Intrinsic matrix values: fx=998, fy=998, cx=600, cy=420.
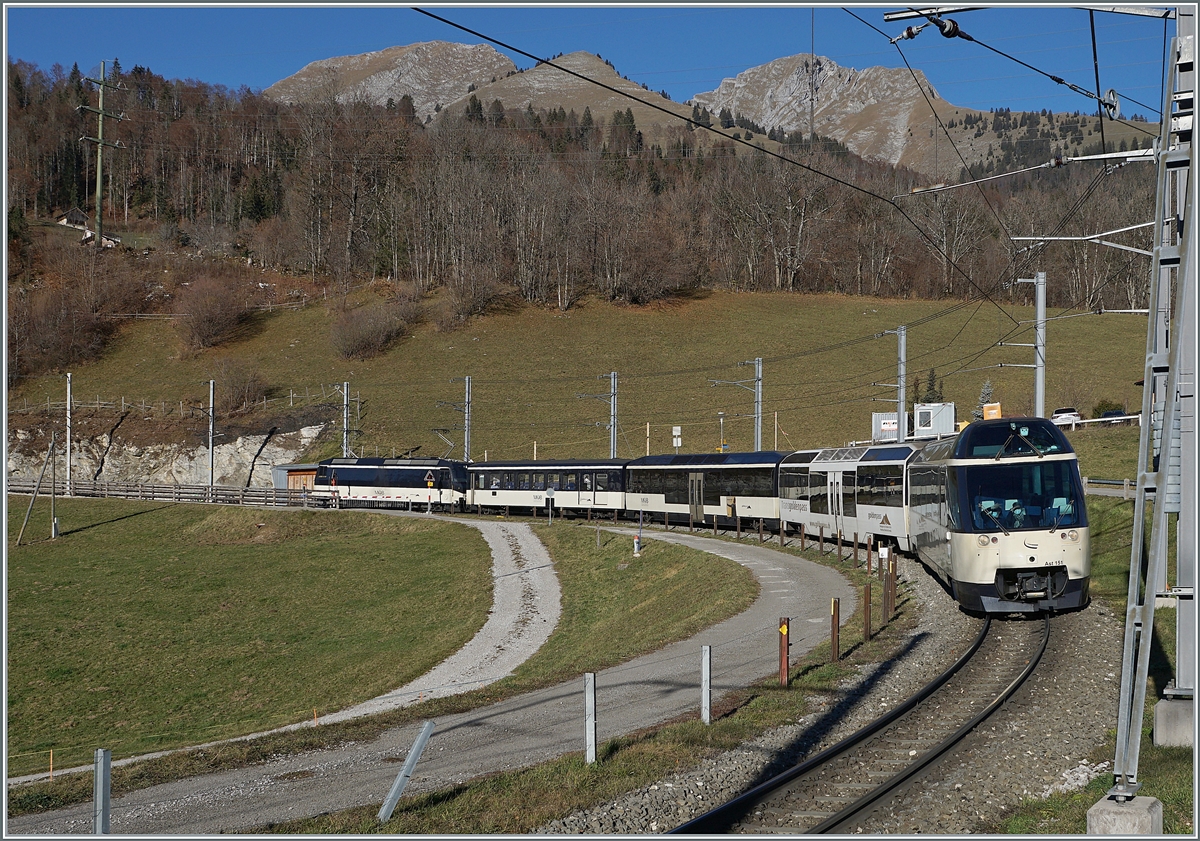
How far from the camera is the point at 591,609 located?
1215 inches

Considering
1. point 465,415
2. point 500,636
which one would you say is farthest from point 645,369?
point 500,636

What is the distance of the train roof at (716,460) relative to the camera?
134 feet

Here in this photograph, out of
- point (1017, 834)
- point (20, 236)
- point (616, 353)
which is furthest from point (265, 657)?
point (20, 236)

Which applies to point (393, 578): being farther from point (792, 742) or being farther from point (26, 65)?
point (26, 65)

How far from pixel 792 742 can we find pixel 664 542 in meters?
26.5

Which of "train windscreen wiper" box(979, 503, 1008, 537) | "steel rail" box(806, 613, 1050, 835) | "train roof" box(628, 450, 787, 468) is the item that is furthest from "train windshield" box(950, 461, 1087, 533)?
"train roof" box(628, 450, 787, 468)

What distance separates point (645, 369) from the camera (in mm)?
85250

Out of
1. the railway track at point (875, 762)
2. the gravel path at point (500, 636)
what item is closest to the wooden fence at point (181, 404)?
the gravel path at point (500, 636)

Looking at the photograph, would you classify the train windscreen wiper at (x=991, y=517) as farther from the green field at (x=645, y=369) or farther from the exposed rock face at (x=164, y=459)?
the exposed rock face at (x=164, y=459)

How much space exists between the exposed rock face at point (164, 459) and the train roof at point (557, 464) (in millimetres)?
23001

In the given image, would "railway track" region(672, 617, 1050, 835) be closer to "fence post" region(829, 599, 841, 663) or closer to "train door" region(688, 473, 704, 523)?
"fence post" region(829, 599, 841, 663)

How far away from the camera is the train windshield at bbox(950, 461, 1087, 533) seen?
1734cm

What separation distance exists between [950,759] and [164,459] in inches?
2974

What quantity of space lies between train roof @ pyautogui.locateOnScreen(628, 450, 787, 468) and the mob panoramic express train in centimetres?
9
